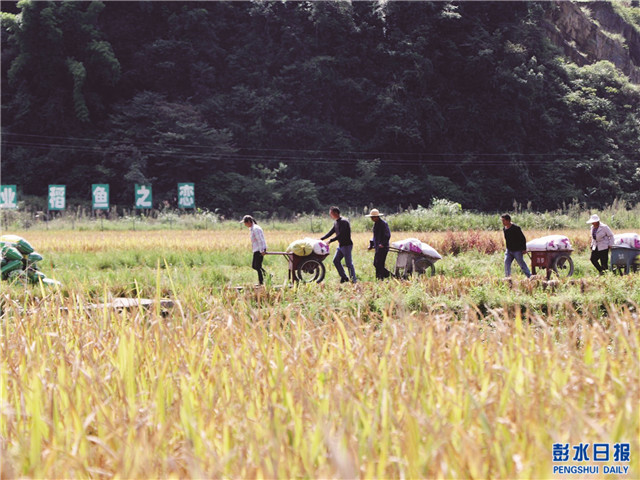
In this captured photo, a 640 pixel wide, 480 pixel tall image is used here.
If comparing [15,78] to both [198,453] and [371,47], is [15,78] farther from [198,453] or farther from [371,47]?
[198,453]

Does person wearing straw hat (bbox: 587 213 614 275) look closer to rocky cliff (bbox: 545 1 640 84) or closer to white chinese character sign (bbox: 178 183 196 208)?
white chinese character sign (bbox: 178 183 196 208)

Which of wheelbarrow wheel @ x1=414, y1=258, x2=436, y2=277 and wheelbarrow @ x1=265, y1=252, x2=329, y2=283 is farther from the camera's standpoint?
wheelbarrow wheel @ x1=414, y1=258, x2=436, y2=277

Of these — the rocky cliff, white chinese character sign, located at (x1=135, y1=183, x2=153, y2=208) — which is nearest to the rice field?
white chinese character sign, located at (x1=135, y1=183, x2=153, y2=208)

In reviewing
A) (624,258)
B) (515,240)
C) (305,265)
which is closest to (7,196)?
(305,265)

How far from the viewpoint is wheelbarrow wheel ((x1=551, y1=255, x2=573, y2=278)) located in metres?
13.6

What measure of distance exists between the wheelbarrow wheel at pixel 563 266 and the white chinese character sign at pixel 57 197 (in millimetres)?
26953

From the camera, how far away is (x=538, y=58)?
5625 centimetres

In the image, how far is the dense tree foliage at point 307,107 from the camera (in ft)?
142

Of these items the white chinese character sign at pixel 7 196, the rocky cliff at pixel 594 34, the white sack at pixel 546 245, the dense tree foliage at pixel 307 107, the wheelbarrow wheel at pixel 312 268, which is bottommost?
the wheelbarrow wheel at pixel 312 268

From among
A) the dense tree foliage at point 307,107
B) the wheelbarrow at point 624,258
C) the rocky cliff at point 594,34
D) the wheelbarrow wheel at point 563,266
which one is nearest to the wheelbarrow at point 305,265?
the wheelbarrow wheel at point 563,266

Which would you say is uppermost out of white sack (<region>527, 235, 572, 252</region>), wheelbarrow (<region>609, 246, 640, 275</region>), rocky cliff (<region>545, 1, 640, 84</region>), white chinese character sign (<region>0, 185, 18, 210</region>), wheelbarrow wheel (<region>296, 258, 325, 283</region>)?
rocky cliff (<region>545, 1, 640, 84</region>)

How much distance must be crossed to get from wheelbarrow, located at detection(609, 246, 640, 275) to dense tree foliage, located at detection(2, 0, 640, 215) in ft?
101

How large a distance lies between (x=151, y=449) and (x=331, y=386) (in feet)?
2.77

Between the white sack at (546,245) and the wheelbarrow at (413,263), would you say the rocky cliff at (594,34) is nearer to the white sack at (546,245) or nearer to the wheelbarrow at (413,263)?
the white sack at (546,245)
